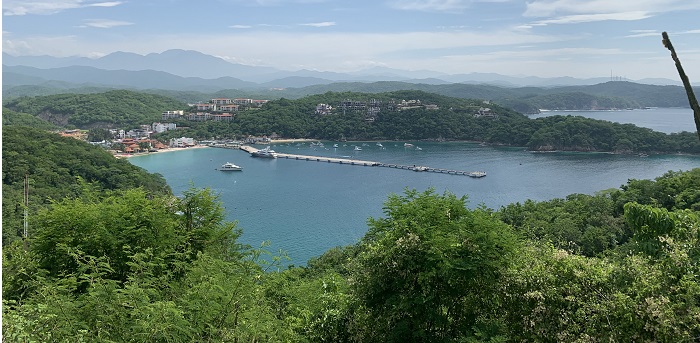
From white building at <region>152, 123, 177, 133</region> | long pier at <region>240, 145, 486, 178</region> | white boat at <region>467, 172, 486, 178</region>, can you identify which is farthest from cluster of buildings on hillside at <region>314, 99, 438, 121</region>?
white boat at <region>467, 172, 486, 178</region>

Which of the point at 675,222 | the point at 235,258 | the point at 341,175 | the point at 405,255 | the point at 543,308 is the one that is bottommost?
the point at 341,175

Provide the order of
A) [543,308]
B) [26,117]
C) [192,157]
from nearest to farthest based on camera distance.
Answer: [543,308] < [192,157] < [26,117]

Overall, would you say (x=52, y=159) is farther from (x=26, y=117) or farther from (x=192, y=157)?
(x=26, y=117)

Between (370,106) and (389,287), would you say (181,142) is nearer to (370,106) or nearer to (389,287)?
(370,106)

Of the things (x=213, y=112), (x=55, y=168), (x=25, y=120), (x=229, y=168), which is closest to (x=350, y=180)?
(x=229, y=168)

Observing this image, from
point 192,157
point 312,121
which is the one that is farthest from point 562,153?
point 192,157

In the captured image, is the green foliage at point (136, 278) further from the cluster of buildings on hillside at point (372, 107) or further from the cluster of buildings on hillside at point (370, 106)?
the cluster of buildings on hillside at point (370, 106)
